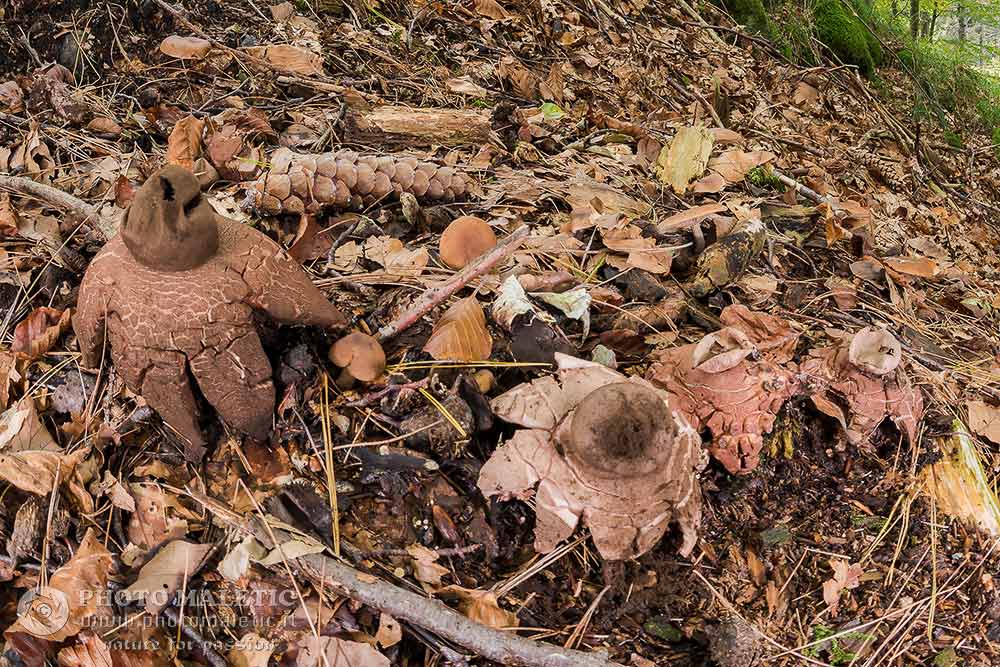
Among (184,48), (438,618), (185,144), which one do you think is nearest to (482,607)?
(438,618)

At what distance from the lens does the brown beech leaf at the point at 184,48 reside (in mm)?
3516

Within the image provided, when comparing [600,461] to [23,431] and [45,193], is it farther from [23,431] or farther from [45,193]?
[45,193]

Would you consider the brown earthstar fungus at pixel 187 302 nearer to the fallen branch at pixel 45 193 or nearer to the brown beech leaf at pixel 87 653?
the brown beech leaf at pixel 87 653

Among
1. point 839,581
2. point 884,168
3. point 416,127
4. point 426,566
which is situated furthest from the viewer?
point 884,168

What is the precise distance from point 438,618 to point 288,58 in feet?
9.96

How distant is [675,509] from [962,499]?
1.20 meters

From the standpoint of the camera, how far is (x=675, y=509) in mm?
1864

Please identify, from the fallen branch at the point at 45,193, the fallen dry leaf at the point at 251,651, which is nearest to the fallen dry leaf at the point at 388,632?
the fallen dry leaf at the point at 251,651

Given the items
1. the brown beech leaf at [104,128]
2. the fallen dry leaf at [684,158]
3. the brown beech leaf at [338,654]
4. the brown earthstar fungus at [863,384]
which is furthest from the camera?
the fallen dry leaf at [684,158]

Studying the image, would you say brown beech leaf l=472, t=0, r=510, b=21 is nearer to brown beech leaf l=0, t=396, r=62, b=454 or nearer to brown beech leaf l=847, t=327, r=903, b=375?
brown beech leaf l=847, t=327, r=903, b=375

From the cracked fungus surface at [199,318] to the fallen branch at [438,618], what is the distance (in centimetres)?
47

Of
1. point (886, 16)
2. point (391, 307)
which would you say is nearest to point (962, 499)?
point (391, 307)

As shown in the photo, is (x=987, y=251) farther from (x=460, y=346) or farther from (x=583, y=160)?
(x=460, y=346)

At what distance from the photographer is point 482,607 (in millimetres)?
1890
